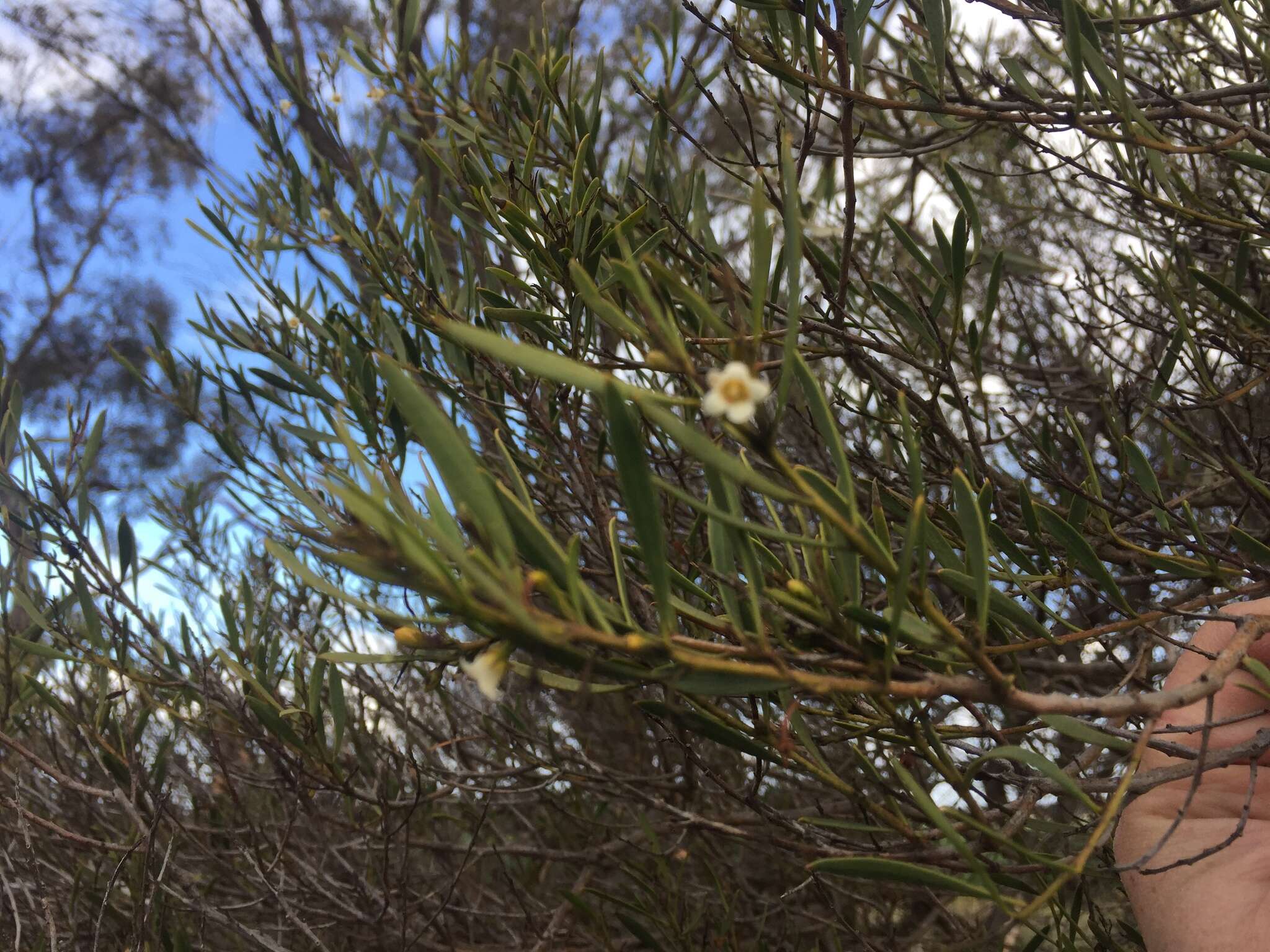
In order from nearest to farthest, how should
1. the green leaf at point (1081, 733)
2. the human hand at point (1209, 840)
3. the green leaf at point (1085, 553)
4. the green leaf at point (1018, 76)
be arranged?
the green leaf at point (1081, 733)
the green leaf at point (1085, 553)
the human hand at point (1209, 840)
the green leaf at point (1018, 76)

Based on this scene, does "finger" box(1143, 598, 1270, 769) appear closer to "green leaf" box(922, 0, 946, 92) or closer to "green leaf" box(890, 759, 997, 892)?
"green leaf" box(890, 759, 997, 892)

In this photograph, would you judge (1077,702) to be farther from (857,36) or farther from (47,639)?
(47,639)

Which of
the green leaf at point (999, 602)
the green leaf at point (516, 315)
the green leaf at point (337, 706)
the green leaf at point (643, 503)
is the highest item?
the green leaf at point (516, 315)

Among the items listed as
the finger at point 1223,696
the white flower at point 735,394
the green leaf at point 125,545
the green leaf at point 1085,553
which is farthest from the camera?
the green leaf at point 125,545

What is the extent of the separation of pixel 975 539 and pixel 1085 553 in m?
0.21

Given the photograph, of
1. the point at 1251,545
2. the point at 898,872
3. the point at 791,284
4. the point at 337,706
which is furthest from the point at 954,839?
the point at 337,706

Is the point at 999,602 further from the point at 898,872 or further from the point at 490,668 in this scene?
the point at 490,668

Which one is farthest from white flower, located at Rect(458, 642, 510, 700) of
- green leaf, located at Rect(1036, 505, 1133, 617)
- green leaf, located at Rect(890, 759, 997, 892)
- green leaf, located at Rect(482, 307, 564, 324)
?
green leaf, located at Rect(482, 307, 564, 324)

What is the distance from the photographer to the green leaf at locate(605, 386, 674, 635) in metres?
0.43

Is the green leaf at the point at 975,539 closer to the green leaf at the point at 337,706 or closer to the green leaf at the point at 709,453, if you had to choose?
the green leaf at the point at 709,453

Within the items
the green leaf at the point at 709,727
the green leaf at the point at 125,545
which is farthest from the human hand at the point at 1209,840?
the green leaf at the point at 125,545

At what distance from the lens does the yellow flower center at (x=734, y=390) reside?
41 cm

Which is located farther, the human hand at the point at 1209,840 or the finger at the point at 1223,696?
the finger at the point at 1223,696

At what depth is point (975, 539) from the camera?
52 centimetres
